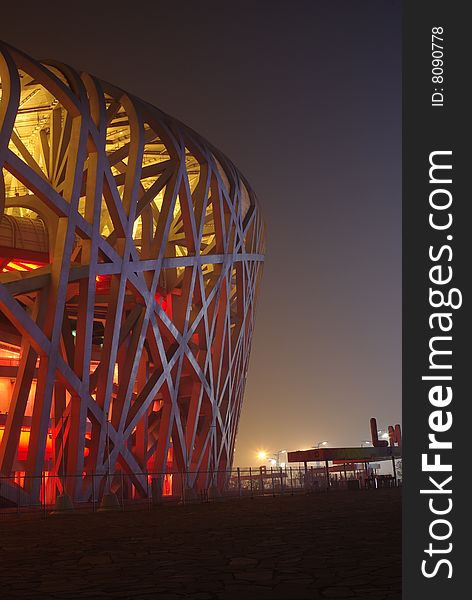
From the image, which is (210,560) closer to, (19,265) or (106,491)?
(106,491)

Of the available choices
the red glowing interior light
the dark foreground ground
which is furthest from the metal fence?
the red glowing interior light

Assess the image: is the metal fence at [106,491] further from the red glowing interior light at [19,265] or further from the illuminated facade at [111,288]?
the red glowing interior light at [19,265]

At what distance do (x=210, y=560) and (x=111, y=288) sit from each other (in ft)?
59.1

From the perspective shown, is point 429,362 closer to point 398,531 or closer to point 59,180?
point 398,531

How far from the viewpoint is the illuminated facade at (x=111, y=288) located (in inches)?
834

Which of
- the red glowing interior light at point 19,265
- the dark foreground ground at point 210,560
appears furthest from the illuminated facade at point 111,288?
the dark foreground ground at point 210,560

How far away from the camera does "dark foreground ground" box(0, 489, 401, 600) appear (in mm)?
5934

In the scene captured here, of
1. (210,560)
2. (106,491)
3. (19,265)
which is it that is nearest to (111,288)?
(106,491)

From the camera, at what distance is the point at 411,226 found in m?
6.49

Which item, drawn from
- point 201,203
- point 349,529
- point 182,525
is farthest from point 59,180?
point 349,529

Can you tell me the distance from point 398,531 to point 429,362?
5.33 meters

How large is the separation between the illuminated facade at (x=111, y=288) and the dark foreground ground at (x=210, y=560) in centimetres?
895

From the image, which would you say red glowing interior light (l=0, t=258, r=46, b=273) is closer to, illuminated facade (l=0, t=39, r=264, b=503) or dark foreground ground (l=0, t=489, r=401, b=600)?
illuminated facade (l=0, t=39, r=264, b=503)

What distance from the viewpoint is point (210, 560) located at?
777 cm
